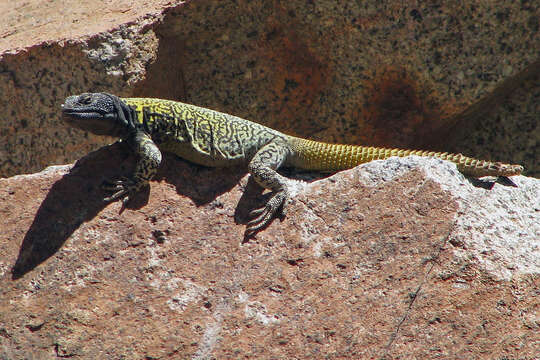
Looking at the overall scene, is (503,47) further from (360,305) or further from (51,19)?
(51,19)

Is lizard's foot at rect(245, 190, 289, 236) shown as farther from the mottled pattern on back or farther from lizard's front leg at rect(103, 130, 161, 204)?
lizard's front leg at rect(103, 130, 161, 204)

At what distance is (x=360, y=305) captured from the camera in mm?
4551

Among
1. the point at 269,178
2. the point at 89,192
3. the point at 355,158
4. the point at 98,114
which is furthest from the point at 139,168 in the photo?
the point at 355,158

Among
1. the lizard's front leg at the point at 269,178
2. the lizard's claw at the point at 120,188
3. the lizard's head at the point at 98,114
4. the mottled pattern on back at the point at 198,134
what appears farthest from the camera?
the mottled pattern on back at the point at 198,134

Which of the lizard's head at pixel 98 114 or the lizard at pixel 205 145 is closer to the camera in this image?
the lizard at pixel 205 145

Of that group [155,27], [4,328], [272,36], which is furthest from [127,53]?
[4,328]

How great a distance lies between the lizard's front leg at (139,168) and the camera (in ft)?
17.9

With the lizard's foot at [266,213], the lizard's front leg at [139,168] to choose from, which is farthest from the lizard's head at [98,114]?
the lizard's foot at [266,213]

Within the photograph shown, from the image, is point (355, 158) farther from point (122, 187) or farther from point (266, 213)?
point (122, 187)

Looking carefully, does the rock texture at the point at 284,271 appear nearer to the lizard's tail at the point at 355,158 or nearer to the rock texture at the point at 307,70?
the lizard's tail at the point at 355,158

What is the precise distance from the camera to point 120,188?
546cm

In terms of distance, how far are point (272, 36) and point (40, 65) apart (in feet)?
8.21

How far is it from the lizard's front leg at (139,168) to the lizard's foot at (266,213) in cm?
98

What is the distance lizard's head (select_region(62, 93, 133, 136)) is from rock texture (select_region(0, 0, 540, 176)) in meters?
1.00
